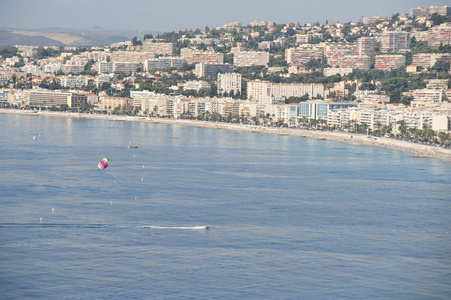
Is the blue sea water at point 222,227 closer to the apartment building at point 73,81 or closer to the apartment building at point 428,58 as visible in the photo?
the apartment building at point 428,58

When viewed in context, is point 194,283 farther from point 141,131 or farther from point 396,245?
point 141,131

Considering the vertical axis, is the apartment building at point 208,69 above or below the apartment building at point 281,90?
above

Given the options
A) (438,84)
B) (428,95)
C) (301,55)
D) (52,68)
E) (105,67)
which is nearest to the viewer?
(428,95)

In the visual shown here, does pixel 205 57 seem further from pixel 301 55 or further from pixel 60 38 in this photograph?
pixel 60 38

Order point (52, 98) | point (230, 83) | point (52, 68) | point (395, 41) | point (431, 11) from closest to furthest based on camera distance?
1. point (230, 83)
2. point (52, 98)
3. point (395, 41)
4. point (52, 68)
5. point (431, 11)

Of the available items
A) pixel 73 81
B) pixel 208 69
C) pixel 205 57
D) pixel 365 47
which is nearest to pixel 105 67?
pixel 73 81

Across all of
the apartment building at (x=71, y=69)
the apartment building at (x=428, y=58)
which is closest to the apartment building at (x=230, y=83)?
the apartment building at (x=428, y=58)
